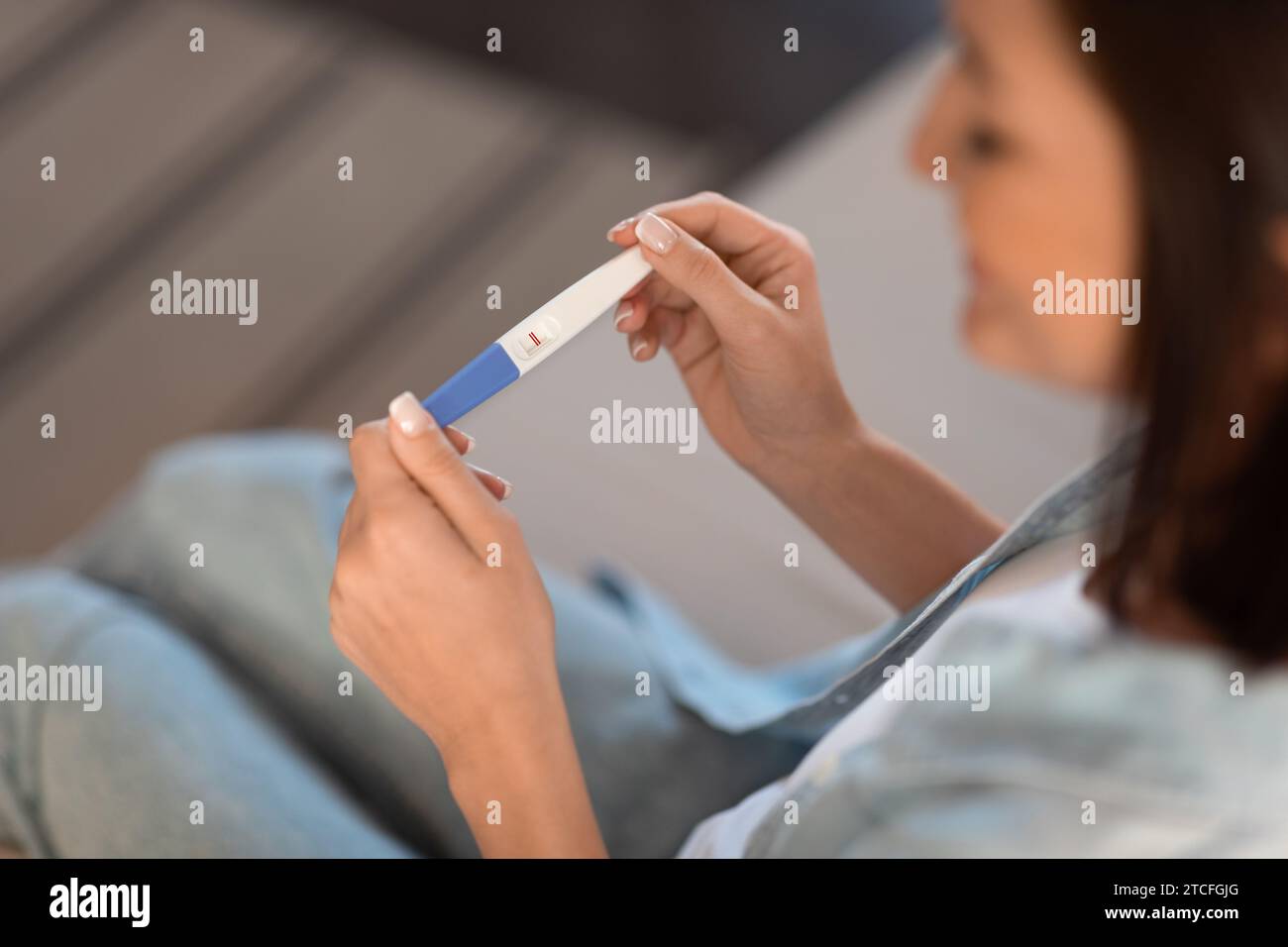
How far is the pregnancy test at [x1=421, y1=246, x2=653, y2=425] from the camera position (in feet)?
1.18

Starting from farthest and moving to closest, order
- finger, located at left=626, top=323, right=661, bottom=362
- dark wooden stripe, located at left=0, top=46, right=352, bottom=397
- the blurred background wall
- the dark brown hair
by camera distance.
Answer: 1. dark wooden stripe, located at left=0, top=46, right=352, bottom=397
2. the blurred background wall
3. finger, located at left=626, top=323, right=661, bottom=362
4. the dark brown hair

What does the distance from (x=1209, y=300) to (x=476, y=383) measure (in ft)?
0.67

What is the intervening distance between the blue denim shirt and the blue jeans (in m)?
0.13

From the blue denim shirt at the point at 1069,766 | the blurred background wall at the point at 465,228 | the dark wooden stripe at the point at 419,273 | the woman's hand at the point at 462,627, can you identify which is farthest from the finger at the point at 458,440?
Answer: the dark wooden stripe at the point at 419,273

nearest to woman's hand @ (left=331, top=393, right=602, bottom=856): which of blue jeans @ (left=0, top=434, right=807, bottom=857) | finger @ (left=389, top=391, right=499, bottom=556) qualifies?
finger @ (left=389, top=391, right=499, bottom=556)

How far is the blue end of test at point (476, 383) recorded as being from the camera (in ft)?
1.18

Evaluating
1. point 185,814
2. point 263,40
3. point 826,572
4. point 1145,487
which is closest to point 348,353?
point 263,40

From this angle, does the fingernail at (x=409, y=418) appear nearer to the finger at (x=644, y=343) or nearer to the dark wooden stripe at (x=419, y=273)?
the finger at (x=644, y=343)

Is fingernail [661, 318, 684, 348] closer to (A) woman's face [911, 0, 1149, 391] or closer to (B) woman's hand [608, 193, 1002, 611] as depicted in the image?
(B) woman's hand [608, 193, 1002, 611]

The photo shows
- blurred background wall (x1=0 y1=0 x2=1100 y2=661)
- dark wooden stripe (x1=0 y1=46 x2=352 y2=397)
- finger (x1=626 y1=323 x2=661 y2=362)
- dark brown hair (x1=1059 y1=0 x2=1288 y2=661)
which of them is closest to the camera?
dark brown hair (x1=1059 y1=0 x2=1288 y2=661)

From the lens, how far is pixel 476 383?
36cm

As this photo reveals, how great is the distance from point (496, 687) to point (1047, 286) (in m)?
0.23

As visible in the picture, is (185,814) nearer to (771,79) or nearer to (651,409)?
(651,409)
